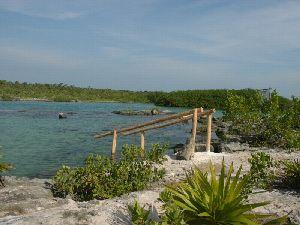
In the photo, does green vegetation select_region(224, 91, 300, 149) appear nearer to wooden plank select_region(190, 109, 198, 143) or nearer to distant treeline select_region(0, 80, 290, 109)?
wooden plank select_region(190, 109, 198, 143)

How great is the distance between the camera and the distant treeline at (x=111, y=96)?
280 feet

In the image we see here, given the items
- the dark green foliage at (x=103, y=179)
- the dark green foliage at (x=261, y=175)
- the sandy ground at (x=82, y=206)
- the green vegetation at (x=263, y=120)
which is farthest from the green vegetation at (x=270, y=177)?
the green vegetation at (x=263, y=120)

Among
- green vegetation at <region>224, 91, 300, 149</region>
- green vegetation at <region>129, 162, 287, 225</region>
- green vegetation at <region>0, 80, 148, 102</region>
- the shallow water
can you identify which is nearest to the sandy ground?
green vegetation at <region>129, 162, 287, 225</region>

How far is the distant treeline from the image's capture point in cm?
8525

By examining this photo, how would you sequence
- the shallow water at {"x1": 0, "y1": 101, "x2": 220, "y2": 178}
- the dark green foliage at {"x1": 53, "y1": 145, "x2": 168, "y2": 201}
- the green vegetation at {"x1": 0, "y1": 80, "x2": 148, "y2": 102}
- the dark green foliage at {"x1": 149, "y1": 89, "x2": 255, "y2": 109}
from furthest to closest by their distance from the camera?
the green vegetation at {"x1": 0, "y1": 80, "x2": 148, "y2": 102} < the dark green foliage at {"x1": 149, "y1": 89, "x2": 255, "y2": 109} < the shallow water at {"x1": 0, "y1": 101, "x2": 220, "y2": 178} < the dark green foliage at {"x1": 53, "y1": 145, "x2": 168, "y2": 201}

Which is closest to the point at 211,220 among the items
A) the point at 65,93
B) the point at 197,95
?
the point at 197,95

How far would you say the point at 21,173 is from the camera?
59.7 ft

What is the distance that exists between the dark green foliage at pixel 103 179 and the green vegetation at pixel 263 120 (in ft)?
27.0

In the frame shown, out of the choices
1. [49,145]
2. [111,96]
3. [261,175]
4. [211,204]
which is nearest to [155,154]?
[261,175]

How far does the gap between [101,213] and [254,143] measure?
13042mm

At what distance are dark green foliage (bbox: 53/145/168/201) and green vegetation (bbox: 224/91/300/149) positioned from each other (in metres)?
8.23

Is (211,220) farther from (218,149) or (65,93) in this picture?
(65,93)

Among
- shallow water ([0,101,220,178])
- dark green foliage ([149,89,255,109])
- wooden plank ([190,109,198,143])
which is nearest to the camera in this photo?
wooden plank ([190,109,198,143])

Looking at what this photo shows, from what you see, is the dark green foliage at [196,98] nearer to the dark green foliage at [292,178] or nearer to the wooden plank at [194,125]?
the wooden plank at [194,125]
